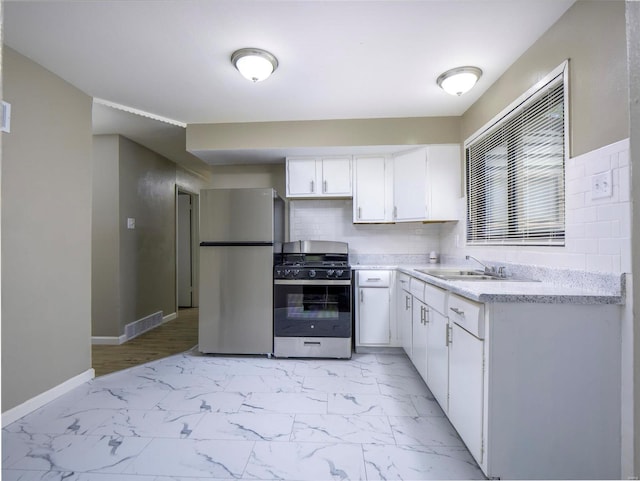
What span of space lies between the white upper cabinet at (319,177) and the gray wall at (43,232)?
184 cm

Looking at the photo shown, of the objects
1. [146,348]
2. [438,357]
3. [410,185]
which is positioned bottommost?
[146,348]

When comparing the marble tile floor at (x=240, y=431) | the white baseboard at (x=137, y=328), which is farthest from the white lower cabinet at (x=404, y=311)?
the white baseboard at (x=137, y=328)

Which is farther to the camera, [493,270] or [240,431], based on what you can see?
[493,270]

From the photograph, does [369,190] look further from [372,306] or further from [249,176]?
[249,176]

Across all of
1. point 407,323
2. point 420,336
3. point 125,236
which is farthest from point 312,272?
point 125,236

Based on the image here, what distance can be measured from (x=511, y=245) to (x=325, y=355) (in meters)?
1.88

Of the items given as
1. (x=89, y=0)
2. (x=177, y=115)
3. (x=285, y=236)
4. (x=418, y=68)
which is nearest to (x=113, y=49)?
(x=89, y=0)

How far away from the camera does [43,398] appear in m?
2.31

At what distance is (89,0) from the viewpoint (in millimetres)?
1749

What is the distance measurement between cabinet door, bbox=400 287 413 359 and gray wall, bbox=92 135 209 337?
3097 millimetres

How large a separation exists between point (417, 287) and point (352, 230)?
54.4 inches

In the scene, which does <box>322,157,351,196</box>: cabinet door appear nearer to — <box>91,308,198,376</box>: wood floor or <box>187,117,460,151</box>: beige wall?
<box>187,117,460,151</box>: beige wall

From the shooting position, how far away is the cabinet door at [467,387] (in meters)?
1.58

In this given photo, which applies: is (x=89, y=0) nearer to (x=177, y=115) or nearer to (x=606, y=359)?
(x=177, y=115)
